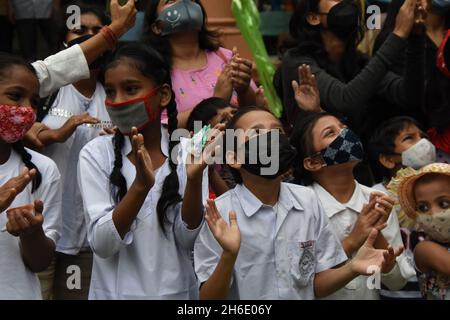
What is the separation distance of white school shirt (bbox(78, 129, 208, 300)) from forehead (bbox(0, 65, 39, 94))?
417 millimetres

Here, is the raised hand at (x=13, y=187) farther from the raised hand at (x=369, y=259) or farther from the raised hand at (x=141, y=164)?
the raised hand at (x=369, y=259)

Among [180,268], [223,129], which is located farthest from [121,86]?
[180,268]

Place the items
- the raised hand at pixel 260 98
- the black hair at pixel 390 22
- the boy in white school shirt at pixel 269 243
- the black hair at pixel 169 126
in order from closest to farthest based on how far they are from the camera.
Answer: the boy in white school shirt at pixel 269 243 → the black hair at pixel 169 126 → the raised hand at pixel 260 98 → the black hair at pixel 390 22

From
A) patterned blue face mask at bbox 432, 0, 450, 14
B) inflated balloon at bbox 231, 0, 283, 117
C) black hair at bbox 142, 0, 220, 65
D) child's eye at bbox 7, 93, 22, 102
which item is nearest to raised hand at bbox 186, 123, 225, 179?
child's eye at bbox 7, 93, 22, 102

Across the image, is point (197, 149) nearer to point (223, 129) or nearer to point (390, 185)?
point (223, 129)

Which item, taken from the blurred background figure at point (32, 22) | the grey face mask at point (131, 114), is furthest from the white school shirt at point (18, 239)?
the blurred background figure at point (32, 22)

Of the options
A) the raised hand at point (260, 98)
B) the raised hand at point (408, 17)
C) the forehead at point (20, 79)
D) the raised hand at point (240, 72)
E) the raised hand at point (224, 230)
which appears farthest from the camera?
the raised hand at point (260, 98)

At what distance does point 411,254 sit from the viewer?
548 cm

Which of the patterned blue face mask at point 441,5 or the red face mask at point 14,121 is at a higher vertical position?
the red face mask at point 14,121

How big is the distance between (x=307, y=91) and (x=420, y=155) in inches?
29.0

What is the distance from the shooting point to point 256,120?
15.8 feet

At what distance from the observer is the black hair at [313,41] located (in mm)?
6211

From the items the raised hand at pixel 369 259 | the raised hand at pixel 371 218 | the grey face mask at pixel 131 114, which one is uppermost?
the grey face mask at pixel 131 114

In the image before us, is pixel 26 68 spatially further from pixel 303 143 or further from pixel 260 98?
pixel 260 98
